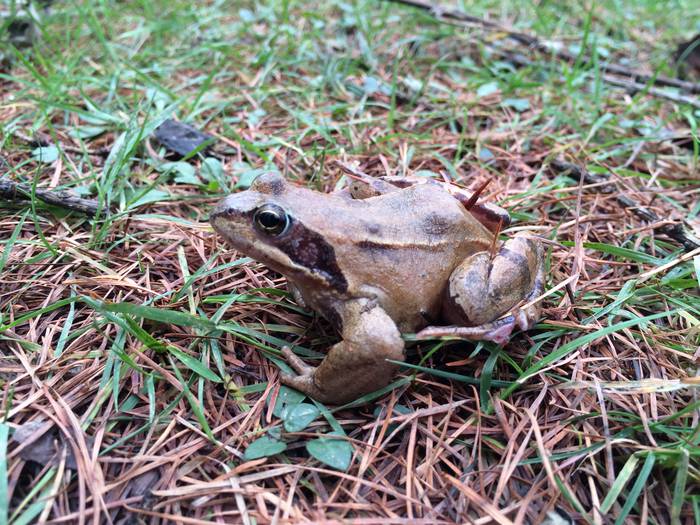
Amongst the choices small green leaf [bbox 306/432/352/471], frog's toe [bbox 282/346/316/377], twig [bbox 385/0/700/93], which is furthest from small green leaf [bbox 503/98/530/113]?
small green leaf [bbox 306/432/352/471]

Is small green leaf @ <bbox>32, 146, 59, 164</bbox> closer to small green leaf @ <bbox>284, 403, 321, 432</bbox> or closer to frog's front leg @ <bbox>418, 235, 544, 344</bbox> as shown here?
small green leaf @ <bbox>284, 403, 321, 432</bbox>

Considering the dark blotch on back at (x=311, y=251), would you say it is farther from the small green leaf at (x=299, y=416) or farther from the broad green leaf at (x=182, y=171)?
the broad green leaf at (x=182, y=171)

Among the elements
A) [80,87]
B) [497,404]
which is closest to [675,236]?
[497,404]

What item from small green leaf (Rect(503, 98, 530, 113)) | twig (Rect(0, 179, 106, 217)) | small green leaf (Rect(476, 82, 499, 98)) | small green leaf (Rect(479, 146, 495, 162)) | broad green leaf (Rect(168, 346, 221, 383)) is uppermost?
small green leaf (Rect(476, 82, 499, 98))

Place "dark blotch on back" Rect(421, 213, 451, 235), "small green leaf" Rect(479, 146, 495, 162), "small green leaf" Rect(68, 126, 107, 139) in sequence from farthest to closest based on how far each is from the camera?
"small green leaf" Rect(479, 146, 495, 162), "small green leaf" Rect(68, 126, 107, 139), "dark blotch on back" Rect(421, 213, 451, 235)

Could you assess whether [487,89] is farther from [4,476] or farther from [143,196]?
[4,476]

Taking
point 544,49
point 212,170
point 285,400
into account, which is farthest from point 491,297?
point 544,49

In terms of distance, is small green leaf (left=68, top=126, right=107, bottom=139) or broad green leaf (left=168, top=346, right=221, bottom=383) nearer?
broad green leaf (left=168, top=346, right=221, bottom=383)
